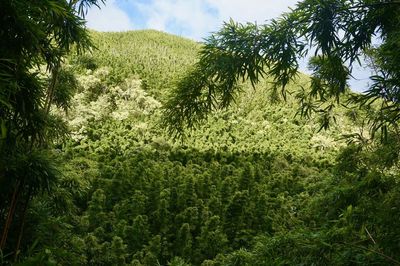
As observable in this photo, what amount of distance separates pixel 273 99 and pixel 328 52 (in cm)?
147

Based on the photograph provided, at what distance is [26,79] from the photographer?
2701mm

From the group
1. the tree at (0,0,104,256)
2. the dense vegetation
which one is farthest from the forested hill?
the tree at (0,0,104,256)

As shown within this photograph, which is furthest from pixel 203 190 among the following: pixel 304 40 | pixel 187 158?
pixel 304 40

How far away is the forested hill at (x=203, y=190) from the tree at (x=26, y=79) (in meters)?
0.67

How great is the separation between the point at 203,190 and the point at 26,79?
897 centimetres

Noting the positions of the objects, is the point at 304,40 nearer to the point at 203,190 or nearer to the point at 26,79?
the point at 26,79

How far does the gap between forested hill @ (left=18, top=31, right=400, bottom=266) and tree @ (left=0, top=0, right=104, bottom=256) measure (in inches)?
26.4

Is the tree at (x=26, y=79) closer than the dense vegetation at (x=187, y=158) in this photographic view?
Yes

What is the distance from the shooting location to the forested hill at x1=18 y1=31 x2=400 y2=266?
9.98 feet

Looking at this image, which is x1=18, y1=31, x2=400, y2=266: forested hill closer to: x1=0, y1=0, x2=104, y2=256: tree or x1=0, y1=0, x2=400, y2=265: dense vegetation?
x1=0, y1=0, x2=400, y2=265: dense vegetation

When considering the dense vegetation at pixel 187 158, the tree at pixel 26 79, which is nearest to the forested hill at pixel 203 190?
the dense vegetation at pixel 187 158

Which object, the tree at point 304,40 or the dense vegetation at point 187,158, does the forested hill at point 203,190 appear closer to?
the dense vegetation at point 187,158

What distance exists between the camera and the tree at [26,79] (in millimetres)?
2168

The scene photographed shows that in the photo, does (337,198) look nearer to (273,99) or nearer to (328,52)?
(273,99)
